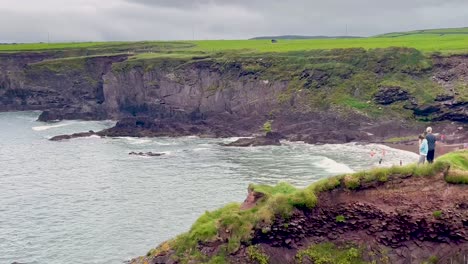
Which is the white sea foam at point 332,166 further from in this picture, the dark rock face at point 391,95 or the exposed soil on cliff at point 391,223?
the exposed soil on cliff at point 391,223

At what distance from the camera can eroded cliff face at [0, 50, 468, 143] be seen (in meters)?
69.1

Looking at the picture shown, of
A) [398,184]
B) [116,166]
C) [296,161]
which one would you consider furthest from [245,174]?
[398,184]

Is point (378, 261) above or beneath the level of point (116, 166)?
above

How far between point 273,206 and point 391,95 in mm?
54174

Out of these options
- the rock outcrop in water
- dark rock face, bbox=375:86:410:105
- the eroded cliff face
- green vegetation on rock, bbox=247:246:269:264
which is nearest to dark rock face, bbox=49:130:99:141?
the eroded cliff face

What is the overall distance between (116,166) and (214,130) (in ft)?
67.8

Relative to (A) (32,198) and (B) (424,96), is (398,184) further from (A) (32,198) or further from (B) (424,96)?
(B) (424,96)

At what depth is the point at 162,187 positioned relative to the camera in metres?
46.8

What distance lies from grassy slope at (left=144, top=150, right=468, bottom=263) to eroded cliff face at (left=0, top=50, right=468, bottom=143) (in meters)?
45.5

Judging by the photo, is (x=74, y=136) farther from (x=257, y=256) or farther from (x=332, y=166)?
(x=257, y=256)

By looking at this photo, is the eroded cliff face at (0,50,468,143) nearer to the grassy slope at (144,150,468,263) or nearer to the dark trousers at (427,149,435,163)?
the dark trousers at (427,149,435,163)

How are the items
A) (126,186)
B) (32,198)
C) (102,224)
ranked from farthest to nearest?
(126,186), (32,198), (102,224)

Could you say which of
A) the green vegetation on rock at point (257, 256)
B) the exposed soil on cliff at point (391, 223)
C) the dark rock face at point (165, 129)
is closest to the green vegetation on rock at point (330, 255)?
the exposed soil on cliff at point (391, 223)

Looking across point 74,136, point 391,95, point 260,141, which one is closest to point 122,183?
point 260,141
